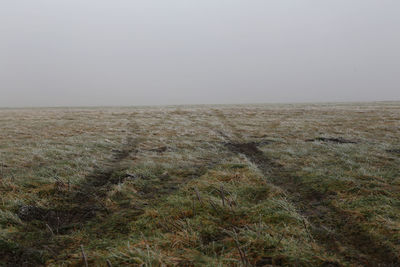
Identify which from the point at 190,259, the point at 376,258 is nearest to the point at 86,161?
the point at 190,259

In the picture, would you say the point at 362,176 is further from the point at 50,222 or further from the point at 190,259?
the point at 50,222

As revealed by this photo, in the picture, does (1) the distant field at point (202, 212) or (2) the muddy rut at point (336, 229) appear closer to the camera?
(2) the muddy rut at point (336, 229)

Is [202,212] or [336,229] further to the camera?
[202,212]

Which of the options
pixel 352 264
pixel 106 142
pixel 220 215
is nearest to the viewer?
pixel 352 264

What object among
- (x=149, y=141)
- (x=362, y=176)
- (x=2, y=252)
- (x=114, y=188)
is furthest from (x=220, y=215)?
(x=149, y=141)

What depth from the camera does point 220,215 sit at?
5441 mm

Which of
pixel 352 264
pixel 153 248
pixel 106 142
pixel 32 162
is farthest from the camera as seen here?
pixel 106 142

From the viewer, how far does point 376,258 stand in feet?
13.0

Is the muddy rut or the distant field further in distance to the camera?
the distant field

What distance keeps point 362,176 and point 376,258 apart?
15.3ft

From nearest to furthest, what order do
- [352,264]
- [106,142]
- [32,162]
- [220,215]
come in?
1. [352,264]
2. [220,215]
3. [32,162]
4. [106,142]

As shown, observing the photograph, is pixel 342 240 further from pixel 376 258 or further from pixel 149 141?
pixel 149 141

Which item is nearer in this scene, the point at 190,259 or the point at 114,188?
the point at 190,259

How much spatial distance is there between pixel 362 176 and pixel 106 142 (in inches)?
581
